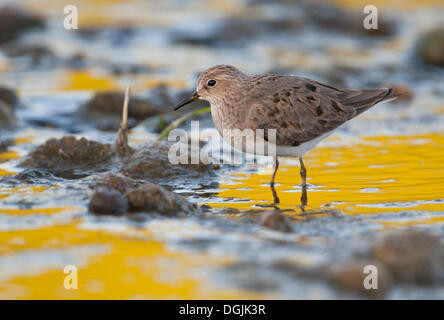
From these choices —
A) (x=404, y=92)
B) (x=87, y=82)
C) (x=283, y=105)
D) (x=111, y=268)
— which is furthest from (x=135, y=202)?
(x=87, y=82)

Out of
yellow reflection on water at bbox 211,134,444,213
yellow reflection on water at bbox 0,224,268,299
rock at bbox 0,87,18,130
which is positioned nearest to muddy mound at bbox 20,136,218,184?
yellow reflection on water at bbox 211,134,444,213

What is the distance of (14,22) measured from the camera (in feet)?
63.4

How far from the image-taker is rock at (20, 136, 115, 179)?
8672 millimetres

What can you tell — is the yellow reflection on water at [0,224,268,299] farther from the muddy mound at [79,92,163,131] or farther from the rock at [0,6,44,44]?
the rock at [0,6,44,44]

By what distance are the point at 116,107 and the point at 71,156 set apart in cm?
326

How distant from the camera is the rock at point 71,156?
341 inches

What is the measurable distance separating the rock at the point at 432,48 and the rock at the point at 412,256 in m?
11.0

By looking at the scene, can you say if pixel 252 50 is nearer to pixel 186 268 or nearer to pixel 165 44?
pixel 165 44

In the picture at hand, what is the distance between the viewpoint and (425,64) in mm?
15734

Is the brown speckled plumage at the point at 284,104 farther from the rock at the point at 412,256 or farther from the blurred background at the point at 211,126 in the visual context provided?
the rock at the point at 412,256

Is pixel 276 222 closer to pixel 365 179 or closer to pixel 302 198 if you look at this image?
pixel 302 198

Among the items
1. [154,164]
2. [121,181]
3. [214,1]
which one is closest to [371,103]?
[154,164]

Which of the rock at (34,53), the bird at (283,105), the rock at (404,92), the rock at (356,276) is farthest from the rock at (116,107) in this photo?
the rock at (356,276)
